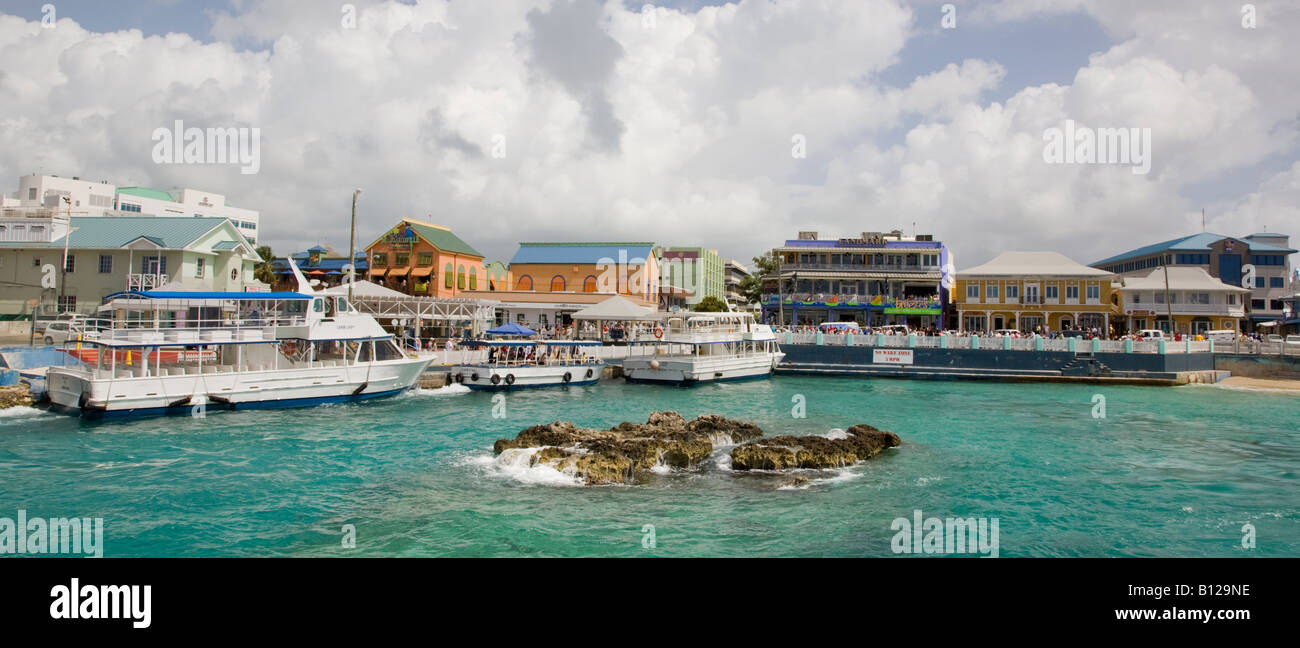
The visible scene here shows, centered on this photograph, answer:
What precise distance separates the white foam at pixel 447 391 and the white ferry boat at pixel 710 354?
988 centimetres

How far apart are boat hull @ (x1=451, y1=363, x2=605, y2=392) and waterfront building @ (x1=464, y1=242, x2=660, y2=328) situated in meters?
21.8

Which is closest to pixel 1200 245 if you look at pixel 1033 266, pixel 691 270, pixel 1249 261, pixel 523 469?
pixel 1249 261

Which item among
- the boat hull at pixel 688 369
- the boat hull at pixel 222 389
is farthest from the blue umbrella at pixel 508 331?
the boat hull at pixel 222 389

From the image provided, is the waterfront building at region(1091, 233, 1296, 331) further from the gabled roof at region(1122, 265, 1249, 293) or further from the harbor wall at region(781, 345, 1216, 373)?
the harbor wall at region(781, 345, 1216, 373)

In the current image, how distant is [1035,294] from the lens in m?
54.8

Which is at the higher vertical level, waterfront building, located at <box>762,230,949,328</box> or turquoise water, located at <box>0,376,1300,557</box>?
waterfront building, located at <box>762,230,949,328</box>

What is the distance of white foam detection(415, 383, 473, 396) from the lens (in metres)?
34.1

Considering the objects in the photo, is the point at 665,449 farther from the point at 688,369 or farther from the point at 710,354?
the point at 710,354

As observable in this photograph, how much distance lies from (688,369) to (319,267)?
43978 mm

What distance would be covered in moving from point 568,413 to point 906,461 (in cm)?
1404

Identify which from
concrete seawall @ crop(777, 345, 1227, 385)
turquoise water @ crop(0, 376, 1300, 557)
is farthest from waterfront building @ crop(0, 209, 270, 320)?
concrete seawall @ crop(777, 345, 1227, 385)
